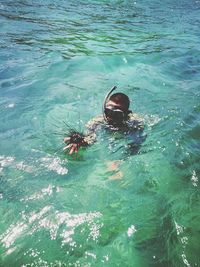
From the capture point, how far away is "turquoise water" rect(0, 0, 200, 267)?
130 inches

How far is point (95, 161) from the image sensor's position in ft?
15.3

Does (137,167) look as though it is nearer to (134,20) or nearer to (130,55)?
(130,55)

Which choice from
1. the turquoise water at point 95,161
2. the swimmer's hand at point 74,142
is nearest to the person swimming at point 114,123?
the swimmer's hand at point 74,142

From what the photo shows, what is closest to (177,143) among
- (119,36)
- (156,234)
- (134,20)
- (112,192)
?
(112,192)

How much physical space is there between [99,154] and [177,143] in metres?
1.28

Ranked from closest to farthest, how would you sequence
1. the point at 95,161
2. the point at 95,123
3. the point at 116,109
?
the point at 95,161 < the point at 116,109 < the point at 95,123

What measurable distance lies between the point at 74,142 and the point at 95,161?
43cm

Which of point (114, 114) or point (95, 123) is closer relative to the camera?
point (114, 114)

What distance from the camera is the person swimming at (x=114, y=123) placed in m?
4.62

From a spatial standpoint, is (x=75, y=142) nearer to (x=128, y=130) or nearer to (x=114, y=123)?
(x=114, y=123)

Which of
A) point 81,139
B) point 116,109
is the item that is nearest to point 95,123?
point 116,109

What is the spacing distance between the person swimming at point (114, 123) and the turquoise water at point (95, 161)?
176 millimetres

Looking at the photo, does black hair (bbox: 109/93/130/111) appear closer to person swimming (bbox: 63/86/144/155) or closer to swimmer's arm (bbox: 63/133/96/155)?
person swimming (bbox: 63/86/144/155)

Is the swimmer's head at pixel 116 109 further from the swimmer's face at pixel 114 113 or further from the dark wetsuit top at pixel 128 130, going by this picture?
the dark wetsuit top at pixel 128 130
